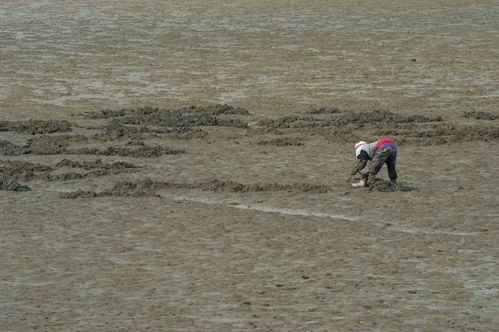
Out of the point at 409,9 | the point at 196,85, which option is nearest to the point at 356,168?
the point at 196,85

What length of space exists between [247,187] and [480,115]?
226 inches

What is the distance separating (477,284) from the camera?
949 centimetres

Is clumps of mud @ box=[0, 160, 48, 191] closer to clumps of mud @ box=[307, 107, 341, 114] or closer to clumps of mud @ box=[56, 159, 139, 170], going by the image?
clumps of mud @ box=[56, 159, 139, 170]

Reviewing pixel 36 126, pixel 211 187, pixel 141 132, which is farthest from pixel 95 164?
pixel 36 126

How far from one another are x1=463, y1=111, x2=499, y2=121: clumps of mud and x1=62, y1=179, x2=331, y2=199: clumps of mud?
205 inches

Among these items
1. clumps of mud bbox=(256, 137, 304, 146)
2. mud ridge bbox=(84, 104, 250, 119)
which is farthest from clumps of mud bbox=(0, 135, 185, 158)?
mud ridge bbox=(84, 104, 250, 119)

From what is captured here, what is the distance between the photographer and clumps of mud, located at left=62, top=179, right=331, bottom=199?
13195mm

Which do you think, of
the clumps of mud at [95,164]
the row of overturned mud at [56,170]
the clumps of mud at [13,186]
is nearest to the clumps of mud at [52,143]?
the row of overturned mud at [56,170]

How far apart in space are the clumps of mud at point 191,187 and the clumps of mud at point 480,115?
5205mm

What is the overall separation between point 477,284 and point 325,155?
5.97m

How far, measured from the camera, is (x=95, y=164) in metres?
14.8

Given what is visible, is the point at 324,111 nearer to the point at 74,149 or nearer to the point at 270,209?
the point at 74,149

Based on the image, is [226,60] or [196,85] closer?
[196,85]

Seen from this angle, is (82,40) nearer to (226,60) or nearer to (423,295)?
(226,60)
